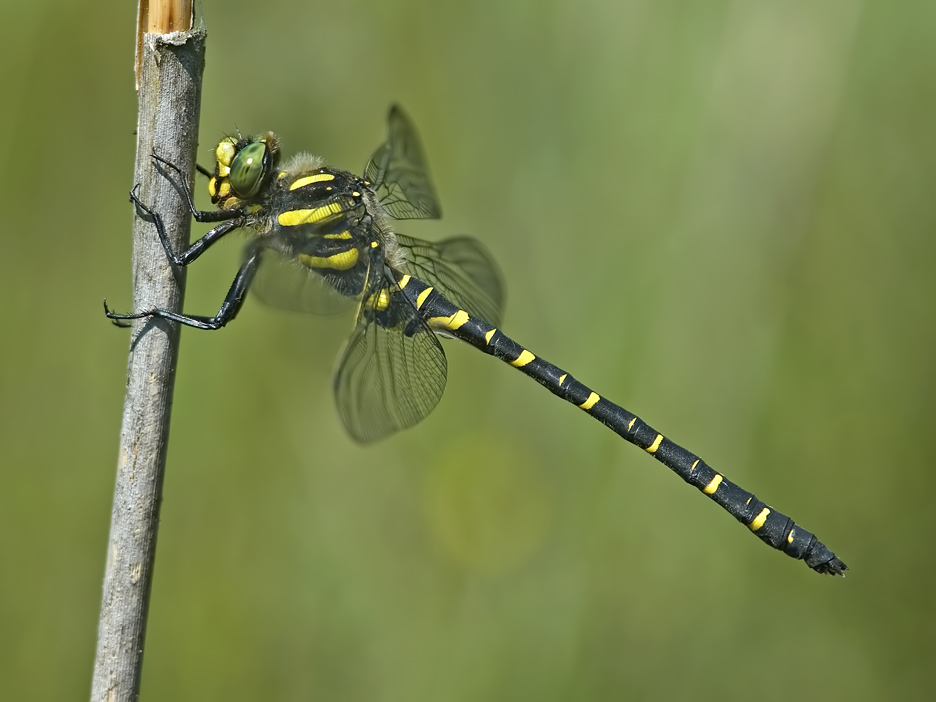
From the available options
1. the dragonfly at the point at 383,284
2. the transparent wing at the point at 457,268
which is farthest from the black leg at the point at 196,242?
the transparent wing at the point at 457,268

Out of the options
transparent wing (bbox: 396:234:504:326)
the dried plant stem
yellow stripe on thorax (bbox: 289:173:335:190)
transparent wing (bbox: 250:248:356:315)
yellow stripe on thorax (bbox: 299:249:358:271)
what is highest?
transparent wing (bbox: 396:234:504:326)

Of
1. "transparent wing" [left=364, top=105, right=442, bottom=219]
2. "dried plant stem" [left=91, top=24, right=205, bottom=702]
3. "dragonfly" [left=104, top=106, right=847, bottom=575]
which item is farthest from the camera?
"transparent wing" [left=364, top=105, right=442, bottom=219]

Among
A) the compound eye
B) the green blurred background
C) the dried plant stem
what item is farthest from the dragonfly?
the dried plant stem

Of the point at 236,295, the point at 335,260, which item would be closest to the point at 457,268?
the point at 335,260

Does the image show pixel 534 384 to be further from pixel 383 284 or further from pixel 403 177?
pixel 403 177

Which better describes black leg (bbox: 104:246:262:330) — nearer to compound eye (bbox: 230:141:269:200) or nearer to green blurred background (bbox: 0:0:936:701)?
compound eye (bbox: 230:141:269:200)

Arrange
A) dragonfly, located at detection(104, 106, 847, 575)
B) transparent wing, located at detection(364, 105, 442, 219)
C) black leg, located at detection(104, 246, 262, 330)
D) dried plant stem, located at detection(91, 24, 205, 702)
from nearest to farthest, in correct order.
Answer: dried plant stem, located at detection(91, 24, 205, 702)
black leg, located at detection(104, 246, 262, 330)
dragonfly, located at detection(104, 106, 847, 575)
transparent wing, located at detection(364, 105, 442, 219)

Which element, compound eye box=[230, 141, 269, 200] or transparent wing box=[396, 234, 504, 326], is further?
transparent wing box=[396, 234, 504, 326]

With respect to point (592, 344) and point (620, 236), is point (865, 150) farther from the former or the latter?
point (592, 344)

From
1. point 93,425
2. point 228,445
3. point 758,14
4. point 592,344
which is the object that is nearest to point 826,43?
point 758,14

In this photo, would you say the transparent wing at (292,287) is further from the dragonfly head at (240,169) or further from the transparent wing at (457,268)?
the transparent wing at (457,268)
